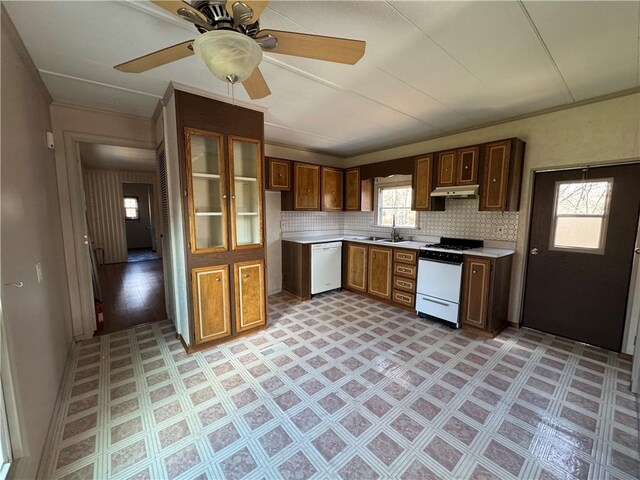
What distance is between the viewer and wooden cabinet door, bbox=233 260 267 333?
2.84m

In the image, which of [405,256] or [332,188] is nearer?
[405,256]

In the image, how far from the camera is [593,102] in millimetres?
2535

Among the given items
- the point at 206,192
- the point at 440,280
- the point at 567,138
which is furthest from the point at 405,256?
the point at 206,192

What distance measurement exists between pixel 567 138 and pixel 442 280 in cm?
196

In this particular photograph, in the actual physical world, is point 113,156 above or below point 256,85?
above

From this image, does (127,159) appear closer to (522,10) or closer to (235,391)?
(235,391)

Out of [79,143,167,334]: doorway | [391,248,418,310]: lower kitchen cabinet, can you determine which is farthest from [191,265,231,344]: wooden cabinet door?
[391,248,418,310]: lower kitchen cabinet

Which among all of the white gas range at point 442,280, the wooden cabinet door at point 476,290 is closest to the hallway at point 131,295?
the white gas range at point 442,280

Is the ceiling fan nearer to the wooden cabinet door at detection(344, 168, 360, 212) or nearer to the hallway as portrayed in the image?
the hallway

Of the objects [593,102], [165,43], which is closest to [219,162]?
[165,43]

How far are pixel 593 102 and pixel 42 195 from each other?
5007mm

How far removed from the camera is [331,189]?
4613 mm

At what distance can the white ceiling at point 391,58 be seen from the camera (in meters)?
1.43

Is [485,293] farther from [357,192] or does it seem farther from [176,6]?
[176,6]
